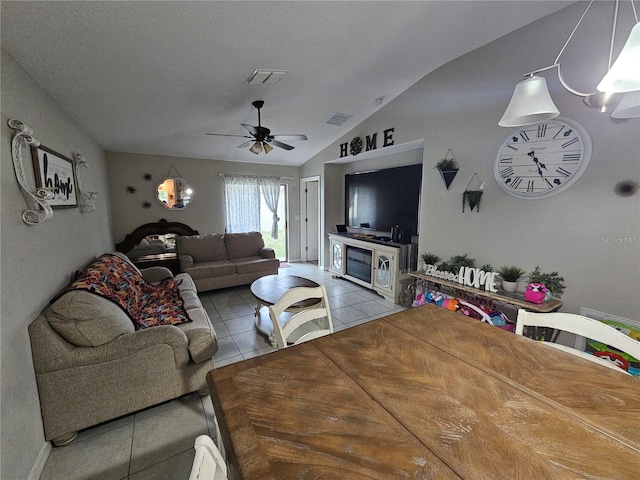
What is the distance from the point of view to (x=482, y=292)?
264cm

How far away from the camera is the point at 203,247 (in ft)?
14.7

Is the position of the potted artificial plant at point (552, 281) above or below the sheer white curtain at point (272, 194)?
below

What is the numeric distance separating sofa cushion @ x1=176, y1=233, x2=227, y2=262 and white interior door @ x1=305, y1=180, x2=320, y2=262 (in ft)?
7.45

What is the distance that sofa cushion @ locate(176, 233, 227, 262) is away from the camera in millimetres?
4379

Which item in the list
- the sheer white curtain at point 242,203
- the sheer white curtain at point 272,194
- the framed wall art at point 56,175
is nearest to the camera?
the framed wall art at point 56,175

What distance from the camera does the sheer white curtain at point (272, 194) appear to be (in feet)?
18.7

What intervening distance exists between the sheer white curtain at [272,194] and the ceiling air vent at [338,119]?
84.2 inches

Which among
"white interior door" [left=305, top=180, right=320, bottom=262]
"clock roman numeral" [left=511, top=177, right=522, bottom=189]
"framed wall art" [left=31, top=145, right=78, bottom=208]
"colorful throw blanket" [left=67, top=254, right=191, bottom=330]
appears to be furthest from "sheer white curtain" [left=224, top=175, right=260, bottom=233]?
"clock roman numeral" [left=511, top=177, right=522, bottom=189]

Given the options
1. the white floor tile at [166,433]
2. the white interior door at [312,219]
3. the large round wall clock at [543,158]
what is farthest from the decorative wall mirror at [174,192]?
the large round wall clock at [543,158]

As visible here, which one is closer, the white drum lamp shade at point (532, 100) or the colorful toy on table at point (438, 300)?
the white drum lamp shade at point (532, 100)

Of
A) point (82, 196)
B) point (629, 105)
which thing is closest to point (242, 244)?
point (82, 196)

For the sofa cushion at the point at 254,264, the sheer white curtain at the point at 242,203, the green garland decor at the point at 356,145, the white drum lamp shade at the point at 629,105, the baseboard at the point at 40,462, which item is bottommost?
the baseboard at the point at 40,462

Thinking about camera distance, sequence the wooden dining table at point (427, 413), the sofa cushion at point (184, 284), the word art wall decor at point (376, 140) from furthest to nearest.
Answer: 1. the word art wall decor at point (376, 140)
2. the sofa cushion at point (184, 284)
3. the wooden dining table at point (427, 413)

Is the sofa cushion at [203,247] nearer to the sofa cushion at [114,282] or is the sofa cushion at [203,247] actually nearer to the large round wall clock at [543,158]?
the sofa cushion at [114,282]
